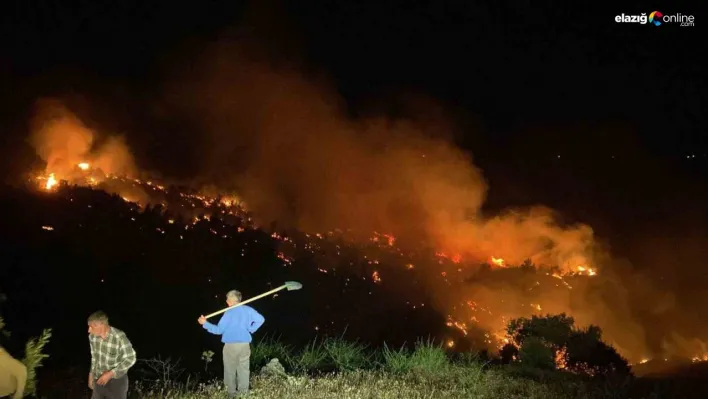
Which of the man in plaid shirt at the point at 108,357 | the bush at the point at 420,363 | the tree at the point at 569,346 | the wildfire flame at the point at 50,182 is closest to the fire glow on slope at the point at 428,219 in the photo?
the wildfire flame at the point at 50,182

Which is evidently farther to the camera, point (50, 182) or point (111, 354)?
point (50, 182)

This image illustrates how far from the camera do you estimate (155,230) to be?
64.1 feet

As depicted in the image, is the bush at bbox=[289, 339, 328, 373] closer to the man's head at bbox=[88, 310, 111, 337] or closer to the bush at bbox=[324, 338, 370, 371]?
the bush at bbox=[324, 338, 370, 371]

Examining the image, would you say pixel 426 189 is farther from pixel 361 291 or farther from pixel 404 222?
pixel 361 291

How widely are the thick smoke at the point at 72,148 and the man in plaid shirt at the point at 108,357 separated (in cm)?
2033

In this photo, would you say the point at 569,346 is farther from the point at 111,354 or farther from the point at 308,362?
the point at 111,354

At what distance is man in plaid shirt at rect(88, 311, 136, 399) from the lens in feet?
16.8

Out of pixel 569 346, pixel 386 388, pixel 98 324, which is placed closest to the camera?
pixel 98 324

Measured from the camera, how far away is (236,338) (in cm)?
684

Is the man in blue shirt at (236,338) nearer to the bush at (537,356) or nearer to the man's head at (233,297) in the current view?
the man's head at (233,297)

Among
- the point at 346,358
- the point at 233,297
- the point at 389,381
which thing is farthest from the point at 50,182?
the point at 389,381

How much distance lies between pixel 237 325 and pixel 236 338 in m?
0.16

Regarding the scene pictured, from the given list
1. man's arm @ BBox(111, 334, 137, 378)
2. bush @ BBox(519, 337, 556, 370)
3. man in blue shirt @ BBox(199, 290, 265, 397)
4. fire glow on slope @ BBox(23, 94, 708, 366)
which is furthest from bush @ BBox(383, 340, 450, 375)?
fire glow on slope @ BBox(23, 94, 708, 366)

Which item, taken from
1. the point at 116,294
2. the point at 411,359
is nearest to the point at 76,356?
the point at 116,294
